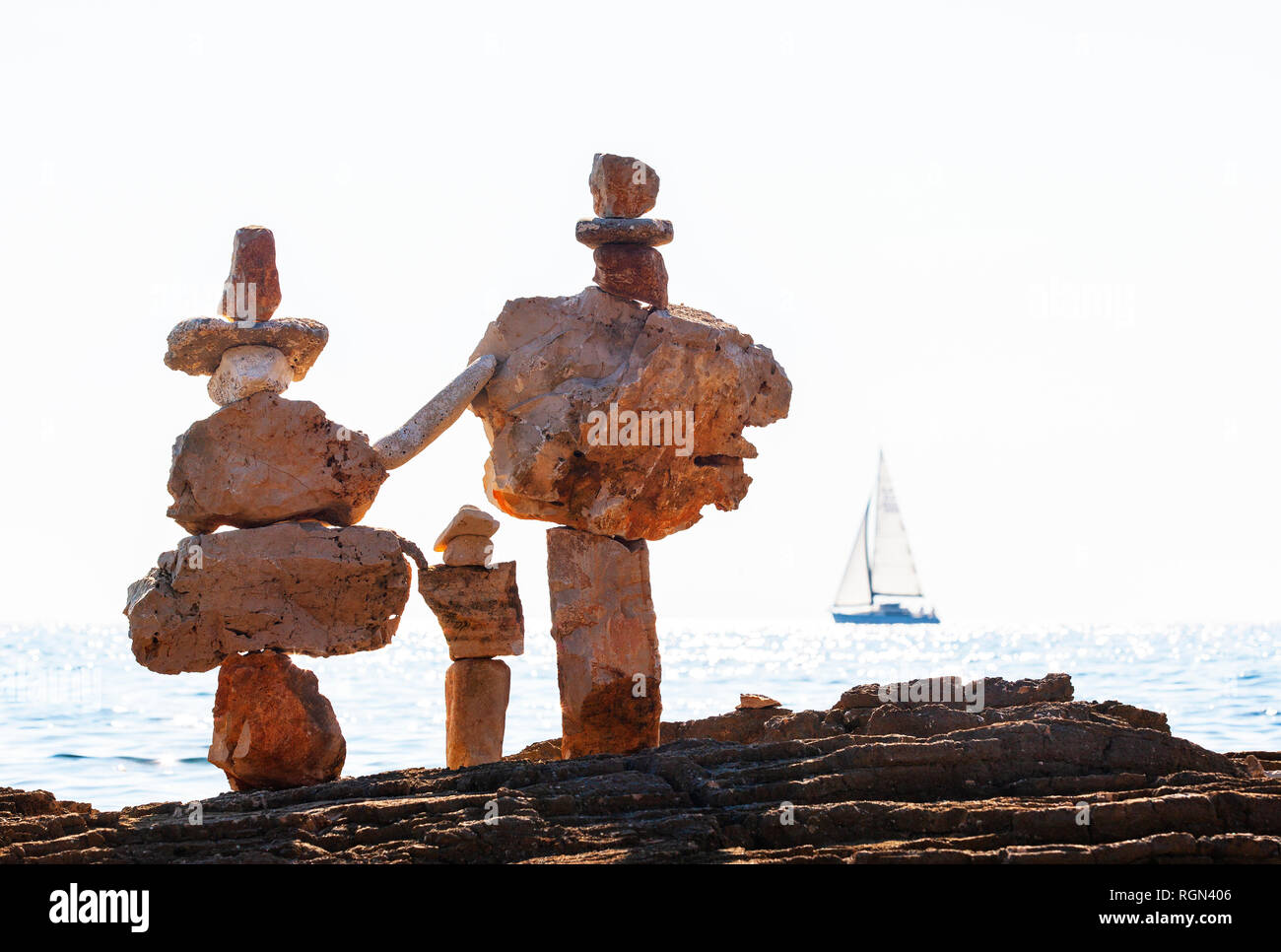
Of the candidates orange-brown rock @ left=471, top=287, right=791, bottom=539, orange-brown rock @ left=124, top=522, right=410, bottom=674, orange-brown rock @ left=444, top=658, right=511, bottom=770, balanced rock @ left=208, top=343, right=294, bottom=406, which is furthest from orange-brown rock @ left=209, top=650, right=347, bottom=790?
orange-brown rock @ left=471, top=287, right=791, bottom=539

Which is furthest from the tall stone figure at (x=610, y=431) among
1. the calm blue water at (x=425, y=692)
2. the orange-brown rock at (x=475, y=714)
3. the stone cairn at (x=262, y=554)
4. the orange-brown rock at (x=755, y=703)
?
the calm blue water at (x=425, y=692)

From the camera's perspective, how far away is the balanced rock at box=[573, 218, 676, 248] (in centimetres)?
1088

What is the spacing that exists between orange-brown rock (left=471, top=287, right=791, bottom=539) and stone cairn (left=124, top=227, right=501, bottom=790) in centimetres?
127

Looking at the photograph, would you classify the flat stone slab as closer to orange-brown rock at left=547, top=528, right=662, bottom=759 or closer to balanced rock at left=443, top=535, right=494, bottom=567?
balanced rock at left=443, top=535, right=494, bottom=567

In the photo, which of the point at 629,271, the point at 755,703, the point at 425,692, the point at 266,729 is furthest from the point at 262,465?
the point at 425,692

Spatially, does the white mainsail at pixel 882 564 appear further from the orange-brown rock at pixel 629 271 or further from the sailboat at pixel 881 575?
the orange-brown rock at pixel 629 271

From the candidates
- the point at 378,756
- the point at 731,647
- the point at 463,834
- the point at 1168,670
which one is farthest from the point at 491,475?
the point at 731,647

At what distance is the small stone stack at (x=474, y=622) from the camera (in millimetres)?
10555

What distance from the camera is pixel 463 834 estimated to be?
24.5ft

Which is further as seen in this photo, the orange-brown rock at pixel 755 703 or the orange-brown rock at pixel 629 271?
the orange-brown rock at pixel 755 703

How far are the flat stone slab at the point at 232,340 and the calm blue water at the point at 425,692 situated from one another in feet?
15.8

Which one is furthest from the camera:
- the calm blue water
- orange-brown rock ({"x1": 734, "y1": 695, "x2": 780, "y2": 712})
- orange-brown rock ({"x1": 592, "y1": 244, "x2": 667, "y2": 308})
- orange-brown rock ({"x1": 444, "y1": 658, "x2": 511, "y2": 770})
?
the calm blue water

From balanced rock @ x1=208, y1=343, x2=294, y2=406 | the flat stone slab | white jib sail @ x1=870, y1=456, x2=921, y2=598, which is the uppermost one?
white jib sail @ x1=870, y1=456, x2=921, y2=598
